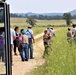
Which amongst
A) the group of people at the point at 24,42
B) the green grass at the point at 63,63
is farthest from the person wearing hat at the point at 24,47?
the green grass at the point at 63,63

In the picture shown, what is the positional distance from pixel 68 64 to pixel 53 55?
2.40 metres

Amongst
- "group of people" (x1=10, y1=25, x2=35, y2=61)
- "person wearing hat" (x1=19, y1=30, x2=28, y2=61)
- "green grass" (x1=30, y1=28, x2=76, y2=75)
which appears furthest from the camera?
"group of people" (x1=10, y1=25, x2=35, y2=61)

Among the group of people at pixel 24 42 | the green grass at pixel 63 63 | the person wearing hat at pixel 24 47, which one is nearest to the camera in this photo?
the green grass at pixel 63 63

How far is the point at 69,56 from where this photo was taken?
1155cm

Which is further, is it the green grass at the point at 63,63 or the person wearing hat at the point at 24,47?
the person wearing hat at the point at 24,47

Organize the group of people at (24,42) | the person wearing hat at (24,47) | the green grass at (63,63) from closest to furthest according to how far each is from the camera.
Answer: the green grass at (63,63), the person wearing hat at (24,47), the group of people at (24,42)

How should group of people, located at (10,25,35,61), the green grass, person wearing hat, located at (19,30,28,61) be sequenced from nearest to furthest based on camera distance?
the green grass, person wearing hat, located at (19,30,28,61), group of people, located at (10,25,35,61)

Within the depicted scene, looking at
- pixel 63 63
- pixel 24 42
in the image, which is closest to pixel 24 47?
pixel 24 42

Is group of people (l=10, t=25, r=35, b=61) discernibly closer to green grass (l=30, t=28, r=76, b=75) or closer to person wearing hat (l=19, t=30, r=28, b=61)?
person wearing hat (l=19, t=30, r=28, b=61)

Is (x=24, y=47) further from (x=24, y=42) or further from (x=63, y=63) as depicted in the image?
(x=63, y=63)

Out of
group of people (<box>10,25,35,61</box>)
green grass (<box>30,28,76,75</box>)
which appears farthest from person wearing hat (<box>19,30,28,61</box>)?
green grass (<box>30,28,76,75</box>)

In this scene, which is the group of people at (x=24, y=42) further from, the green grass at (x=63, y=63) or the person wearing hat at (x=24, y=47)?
the green grass at (x=63, y=63)

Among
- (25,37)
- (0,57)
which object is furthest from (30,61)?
(0,57)

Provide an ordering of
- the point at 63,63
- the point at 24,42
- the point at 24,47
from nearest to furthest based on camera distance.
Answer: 1. the point at 63,63
2. the point at 24,42
3. the point at 24,47
